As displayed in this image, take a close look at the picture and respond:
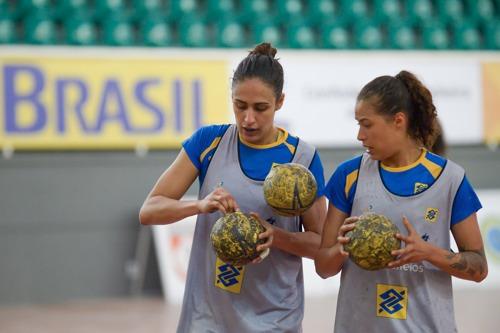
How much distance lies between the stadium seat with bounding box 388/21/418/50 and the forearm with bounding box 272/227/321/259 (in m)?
8.50

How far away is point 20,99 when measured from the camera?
29.9 ft

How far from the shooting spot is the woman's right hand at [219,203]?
2.71 meters

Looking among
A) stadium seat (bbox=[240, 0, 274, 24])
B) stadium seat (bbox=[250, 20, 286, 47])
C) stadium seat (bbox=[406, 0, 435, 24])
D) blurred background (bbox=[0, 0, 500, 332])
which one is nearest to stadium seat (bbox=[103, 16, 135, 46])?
blurred background (bbox=[0, 0, 500, 332])

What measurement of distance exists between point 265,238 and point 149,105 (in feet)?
23.1

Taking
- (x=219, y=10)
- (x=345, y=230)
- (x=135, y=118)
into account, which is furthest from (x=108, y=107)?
(x=345, y=230)

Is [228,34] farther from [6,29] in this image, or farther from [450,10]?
[450,10]

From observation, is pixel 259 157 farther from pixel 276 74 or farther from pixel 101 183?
pixel 101 183

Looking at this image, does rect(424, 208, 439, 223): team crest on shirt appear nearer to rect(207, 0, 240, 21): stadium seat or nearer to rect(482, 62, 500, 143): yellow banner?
rect(207, 0, 240, 21): stadium seat

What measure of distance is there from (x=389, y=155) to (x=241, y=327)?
0.83 metres

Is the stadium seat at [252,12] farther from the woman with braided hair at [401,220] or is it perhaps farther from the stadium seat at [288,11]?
the woman with braided hair at [401,220]

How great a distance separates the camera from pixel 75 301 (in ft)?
29.5

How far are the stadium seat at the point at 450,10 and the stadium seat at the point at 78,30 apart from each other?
4.90 metres

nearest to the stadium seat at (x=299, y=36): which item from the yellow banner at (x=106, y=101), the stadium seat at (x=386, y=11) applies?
the stadium seat at (x=386, y=11)

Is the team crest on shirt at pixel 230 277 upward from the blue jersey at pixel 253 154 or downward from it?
downward
